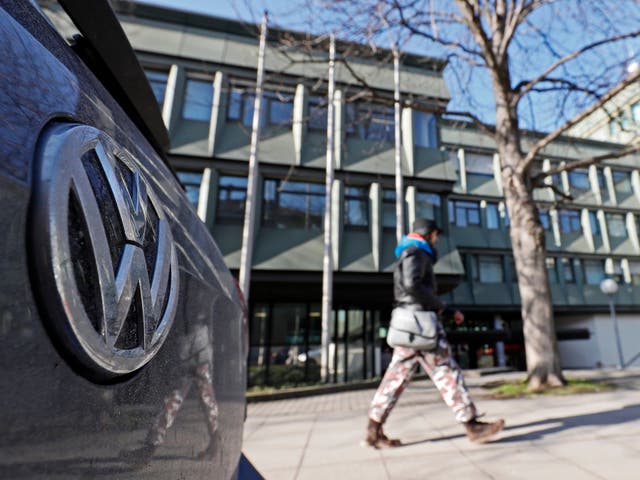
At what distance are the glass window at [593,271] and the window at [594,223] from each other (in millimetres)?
1925

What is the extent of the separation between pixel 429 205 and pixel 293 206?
5495mm

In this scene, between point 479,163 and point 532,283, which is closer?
point 532,283

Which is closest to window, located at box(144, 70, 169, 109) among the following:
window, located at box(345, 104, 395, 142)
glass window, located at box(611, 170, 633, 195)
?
window, located at box(345, 104, 395, 142)

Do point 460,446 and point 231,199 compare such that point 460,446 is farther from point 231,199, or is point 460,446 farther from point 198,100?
point 198,100

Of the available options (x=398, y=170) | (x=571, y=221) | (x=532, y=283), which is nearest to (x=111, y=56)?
(x=532, y=283)

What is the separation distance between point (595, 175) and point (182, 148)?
87.1 feet

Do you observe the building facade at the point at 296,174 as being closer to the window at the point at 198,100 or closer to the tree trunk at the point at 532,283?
the window at the point at 198,100

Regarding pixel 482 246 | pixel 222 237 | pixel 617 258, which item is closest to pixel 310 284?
pixel 222 237

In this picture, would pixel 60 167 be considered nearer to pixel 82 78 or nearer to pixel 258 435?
pixel 82 78

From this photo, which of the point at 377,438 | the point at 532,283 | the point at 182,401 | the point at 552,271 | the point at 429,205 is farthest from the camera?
the point at 552,271

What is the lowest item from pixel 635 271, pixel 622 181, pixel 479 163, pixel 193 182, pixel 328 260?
pixel 328 260

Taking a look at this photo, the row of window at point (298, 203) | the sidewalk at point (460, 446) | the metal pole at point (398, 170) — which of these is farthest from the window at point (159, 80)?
the sidewalk at point (460, 446)

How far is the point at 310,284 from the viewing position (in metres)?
11.8

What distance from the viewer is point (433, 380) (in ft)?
9.66
